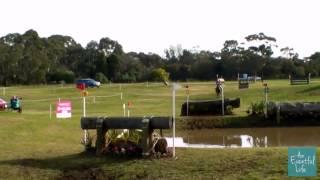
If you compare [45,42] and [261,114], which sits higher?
[45,42]

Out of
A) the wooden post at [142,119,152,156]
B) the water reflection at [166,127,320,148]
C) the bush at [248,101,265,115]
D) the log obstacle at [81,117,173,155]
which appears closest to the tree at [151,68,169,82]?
the bush at [248,101,265,115]

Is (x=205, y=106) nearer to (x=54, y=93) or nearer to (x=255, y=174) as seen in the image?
(x=255, y=174)

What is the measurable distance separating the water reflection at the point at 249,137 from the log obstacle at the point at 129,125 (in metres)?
5.70

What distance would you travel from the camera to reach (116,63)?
356ft

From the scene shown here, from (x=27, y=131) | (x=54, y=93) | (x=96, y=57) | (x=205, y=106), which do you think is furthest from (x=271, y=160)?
(x=96, y=57)

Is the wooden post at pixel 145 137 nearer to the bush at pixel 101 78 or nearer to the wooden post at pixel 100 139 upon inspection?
the wooden post at pixel 100 139

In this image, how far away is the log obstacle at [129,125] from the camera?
1550 cm

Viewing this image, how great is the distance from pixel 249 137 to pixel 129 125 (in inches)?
423

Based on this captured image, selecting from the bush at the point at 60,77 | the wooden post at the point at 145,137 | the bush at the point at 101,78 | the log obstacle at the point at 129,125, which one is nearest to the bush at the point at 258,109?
the log obstacle at the point at 129,125

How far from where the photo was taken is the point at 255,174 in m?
12.9

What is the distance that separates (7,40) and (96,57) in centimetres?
2149

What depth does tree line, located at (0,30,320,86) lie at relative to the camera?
9812 centimetres

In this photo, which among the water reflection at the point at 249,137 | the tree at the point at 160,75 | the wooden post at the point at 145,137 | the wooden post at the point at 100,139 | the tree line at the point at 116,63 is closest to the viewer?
the wooden post at the point at 145,137

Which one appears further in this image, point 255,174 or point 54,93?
point 54,93
